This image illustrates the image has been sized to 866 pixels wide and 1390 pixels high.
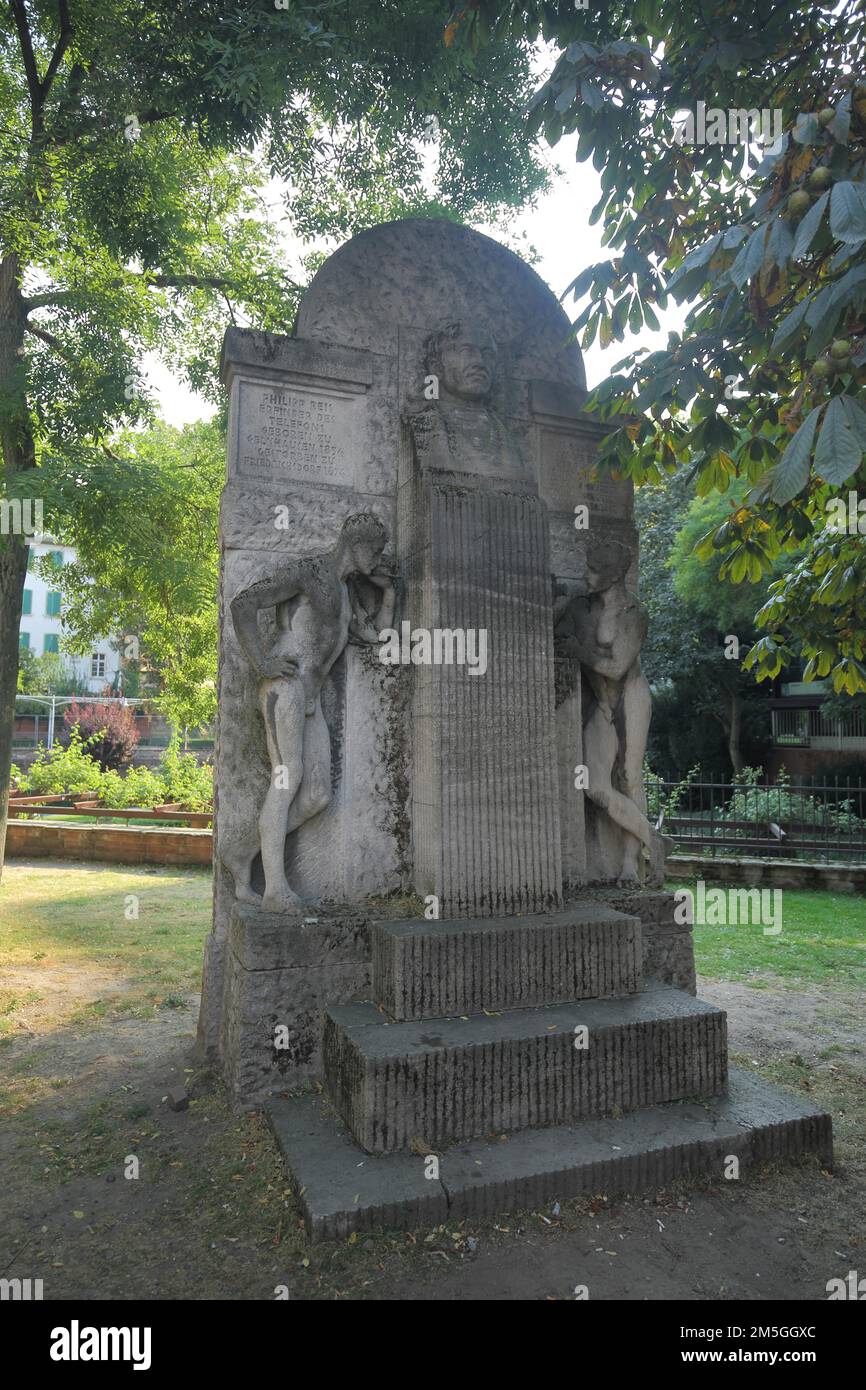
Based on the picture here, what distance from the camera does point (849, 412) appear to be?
2.25 metres

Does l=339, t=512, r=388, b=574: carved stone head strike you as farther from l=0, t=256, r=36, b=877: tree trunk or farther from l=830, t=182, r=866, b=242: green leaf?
l=0, t=256, r=36, b=877: tree trunk

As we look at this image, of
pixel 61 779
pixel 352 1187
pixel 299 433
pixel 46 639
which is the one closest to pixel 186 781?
pixel 61 779

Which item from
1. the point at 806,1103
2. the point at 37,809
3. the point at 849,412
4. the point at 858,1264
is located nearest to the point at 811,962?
the point at 806,1103

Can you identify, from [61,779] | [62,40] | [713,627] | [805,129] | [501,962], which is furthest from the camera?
[713,627]

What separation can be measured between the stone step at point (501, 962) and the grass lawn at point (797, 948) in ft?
10.6

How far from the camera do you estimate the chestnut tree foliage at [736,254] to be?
Result: 9.23 ft

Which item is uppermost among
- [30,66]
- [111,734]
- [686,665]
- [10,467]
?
[30,66]

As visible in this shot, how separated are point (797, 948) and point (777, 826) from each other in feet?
13.0

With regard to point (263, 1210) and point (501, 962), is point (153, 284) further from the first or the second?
point (263, 1210)

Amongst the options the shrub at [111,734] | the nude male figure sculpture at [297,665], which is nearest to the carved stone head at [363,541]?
the nude male figure sculpture at [297,665]

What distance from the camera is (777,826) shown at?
1111 cm

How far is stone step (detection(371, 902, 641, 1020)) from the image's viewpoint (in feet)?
11.4

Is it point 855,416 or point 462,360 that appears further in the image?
point 462,360

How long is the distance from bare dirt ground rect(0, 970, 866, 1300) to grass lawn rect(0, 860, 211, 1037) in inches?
75.4
